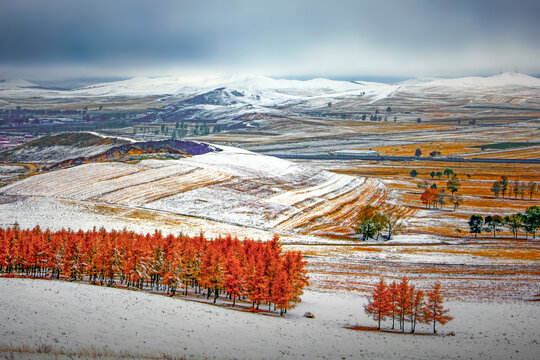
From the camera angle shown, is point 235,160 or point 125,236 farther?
point 235,160

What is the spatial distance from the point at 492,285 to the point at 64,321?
2359 inches

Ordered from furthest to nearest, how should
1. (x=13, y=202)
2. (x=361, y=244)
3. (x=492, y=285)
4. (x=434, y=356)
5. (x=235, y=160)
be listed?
(x=235, y=160) → (x=13, y=202) → (x=361, y=244) → (x=492, y=285) → (x=434, y=356)

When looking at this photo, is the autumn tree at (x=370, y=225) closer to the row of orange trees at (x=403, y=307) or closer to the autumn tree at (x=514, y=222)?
the autumn tree at (x=514, y=222)

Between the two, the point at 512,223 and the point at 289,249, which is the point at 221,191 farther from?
the point at 512,223

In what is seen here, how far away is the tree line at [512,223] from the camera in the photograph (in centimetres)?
10512

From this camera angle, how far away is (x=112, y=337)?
3850cm

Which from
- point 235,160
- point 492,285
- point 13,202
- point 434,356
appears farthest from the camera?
point 235,160

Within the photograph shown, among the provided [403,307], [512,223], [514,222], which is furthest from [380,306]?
[512,223]

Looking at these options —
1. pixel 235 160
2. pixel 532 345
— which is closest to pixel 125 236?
pixel 532 345

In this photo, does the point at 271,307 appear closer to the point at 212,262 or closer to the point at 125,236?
the point at 212,262

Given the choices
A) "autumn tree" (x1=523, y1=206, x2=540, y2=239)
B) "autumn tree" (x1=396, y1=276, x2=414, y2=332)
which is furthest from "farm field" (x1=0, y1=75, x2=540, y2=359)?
→ "autumn tree" (x1=523, y1=206, x2=540, y2=239)

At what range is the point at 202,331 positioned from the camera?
42.4 metres

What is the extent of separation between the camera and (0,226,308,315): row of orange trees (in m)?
57.9

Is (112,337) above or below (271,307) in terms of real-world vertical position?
above
